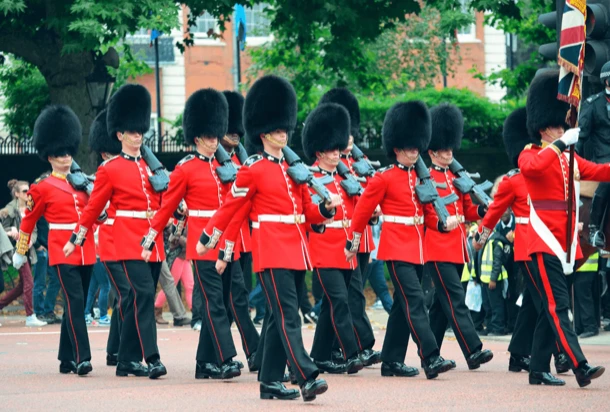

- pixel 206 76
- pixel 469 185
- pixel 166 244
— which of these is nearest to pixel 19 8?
pixel 166 244

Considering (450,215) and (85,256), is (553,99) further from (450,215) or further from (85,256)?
(85,256)

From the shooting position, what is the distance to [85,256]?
34.7 ft

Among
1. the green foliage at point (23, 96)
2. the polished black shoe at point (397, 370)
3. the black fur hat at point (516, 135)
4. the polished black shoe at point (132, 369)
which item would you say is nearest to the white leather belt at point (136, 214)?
the polished black shoe at point (132, 369)

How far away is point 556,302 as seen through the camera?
8867mm

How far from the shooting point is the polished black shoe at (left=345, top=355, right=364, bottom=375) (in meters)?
10.2

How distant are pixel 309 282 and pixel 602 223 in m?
8.57

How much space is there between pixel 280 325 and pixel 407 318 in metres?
1.78

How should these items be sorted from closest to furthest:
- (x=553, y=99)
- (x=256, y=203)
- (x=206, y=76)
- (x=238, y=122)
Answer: (x=256, y=203) → (x=553, y=99) → (x=238, y=122) → (x=206, y=76)

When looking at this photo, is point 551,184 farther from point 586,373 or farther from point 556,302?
point 586,373

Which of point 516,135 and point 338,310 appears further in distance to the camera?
point 516,135

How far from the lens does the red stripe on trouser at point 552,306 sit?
8672 mm

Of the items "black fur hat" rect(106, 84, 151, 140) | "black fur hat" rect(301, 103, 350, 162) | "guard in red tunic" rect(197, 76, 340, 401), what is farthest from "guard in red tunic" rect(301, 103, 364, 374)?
"black fur hat" rect(106, 84, 151, 140)

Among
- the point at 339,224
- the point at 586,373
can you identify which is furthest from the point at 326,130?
the point at 586,373

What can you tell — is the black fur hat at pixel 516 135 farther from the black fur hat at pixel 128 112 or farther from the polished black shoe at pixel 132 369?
the polished black shoe at pixel 132 369
